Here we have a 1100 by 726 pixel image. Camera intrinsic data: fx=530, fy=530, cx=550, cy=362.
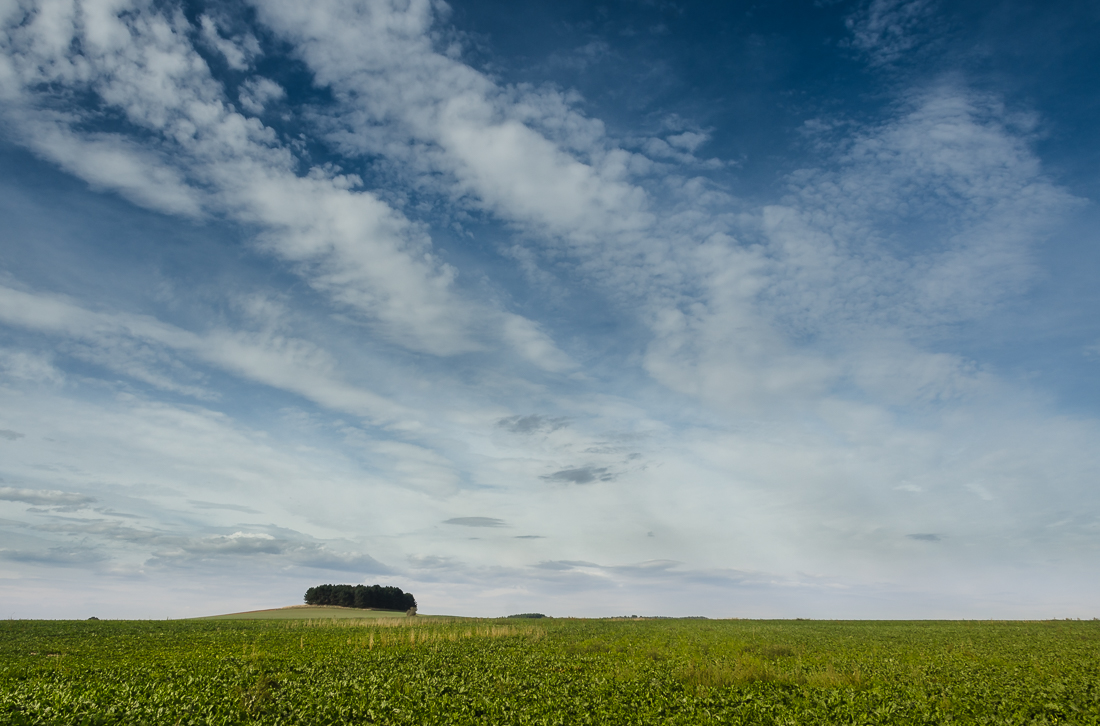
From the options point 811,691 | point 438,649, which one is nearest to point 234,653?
point 438,649

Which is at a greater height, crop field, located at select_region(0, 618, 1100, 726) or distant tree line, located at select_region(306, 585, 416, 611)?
crop field, located at select_region(0, 618, 1100, 726)

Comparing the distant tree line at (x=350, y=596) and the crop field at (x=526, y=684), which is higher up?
the crop field at (x=526, y=684)

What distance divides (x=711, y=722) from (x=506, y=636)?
28.3 meters

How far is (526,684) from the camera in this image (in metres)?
22.7

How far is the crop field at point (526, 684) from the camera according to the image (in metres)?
17.9

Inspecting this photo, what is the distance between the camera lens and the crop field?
17859 mm

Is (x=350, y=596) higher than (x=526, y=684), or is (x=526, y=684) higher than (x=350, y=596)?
(x=526, y=684)

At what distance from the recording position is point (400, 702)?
1923cm

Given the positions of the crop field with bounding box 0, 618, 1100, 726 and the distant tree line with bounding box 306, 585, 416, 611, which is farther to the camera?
the distant tree line with bounding box 306, 585, 416, 611

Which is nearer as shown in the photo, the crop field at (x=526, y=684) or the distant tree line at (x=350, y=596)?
the crop field at (x=526, y=684)

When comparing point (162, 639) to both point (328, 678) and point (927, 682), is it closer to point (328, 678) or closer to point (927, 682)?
point (328, 678)

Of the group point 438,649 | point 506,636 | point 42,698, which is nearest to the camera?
point 42,698

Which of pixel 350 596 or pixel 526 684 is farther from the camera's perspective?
pixel 350 596

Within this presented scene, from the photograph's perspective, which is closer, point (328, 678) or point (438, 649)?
point (328, 678)
